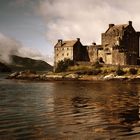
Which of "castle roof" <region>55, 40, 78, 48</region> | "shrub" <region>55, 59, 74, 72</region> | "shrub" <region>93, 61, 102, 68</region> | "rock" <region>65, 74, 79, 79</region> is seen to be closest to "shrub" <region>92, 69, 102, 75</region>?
"shrub" <region>93, 61, 102, 68</region>

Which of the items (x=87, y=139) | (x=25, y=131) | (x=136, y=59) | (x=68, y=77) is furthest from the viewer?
(x=136, y=59)

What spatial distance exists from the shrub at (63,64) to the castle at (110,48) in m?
3.34

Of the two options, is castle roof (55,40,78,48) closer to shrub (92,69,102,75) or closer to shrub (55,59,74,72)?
shrub (55,59,74,72)

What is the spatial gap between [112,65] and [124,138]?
88.8 metres

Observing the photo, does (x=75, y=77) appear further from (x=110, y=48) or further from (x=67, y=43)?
(x=67, y=43)

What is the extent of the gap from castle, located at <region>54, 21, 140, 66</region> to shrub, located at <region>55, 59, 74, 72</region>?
11.0 ft

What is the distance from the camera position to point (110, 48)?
11138 cm

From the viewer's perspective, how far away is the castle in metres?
110

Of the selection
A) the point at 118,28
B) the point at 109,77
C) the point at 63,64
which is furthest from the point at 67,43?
the point at 109,77

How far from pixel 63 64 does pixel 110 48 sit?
16.8 meters

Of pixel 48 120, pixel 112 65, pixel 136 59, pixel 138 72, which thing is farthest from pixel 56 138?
pixel 136 59

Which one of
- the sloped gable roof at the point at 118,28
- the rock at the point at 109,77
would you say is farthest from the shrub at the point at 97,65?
the sloped gable roof at the point at 118,28

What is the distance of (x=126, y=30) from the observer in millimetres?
114562

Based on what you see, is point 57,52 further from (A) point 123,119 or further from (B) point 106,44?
(A) point 123,119
